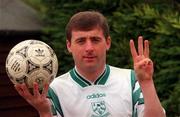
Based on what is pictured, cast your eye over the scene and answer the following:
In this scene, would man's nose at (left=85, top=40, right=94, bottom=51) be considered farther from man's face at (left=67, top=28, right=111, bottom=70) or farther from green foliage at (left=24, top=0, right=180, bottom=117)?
green foliage at (left=24, top=0, right=180, bottom=117)

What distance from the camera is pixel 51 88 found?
434cm

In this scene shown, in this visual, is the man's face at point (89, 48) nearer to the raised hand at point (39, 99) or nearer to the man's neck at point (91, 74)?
the man's neck at point (91, 74)

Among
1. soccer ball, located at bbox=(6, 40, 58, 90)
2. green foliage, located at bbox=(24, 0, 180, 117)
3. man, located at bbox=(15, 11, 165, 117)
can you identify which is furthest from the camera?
green foliage, located at bbox=(24, 0, 180, 117)

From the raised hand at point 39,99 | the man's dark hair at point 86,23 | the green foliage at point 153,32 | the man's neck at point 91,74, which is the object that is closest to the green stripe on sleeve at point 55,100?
the raised hand at point 39,99

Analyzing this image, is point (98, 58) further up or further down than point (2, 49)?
further up

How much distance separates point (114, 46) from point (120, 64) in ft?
0.91

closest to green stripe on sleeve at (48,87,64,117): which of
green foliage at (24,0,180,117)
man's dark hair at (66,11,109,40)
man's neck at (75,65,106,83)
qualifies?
man's neck at (75,65,106,83)

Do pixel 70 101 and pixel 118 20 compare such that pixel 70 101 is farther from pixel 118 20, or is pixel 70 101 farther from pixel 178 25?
pixel 118 20

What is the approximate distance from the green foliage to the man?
239 cm

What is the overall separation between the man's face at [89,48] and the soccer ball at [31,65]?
0.32 meters

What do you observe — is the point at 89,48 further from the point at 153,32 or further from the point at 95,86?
the point at 153,32

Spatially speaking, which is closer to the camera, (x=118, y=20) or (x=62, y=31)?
(x=118, y=20)

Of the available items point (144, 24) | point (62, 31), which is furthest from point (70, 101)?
point (62, 31)

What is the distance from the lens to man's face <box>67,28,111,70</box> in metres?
4.15
